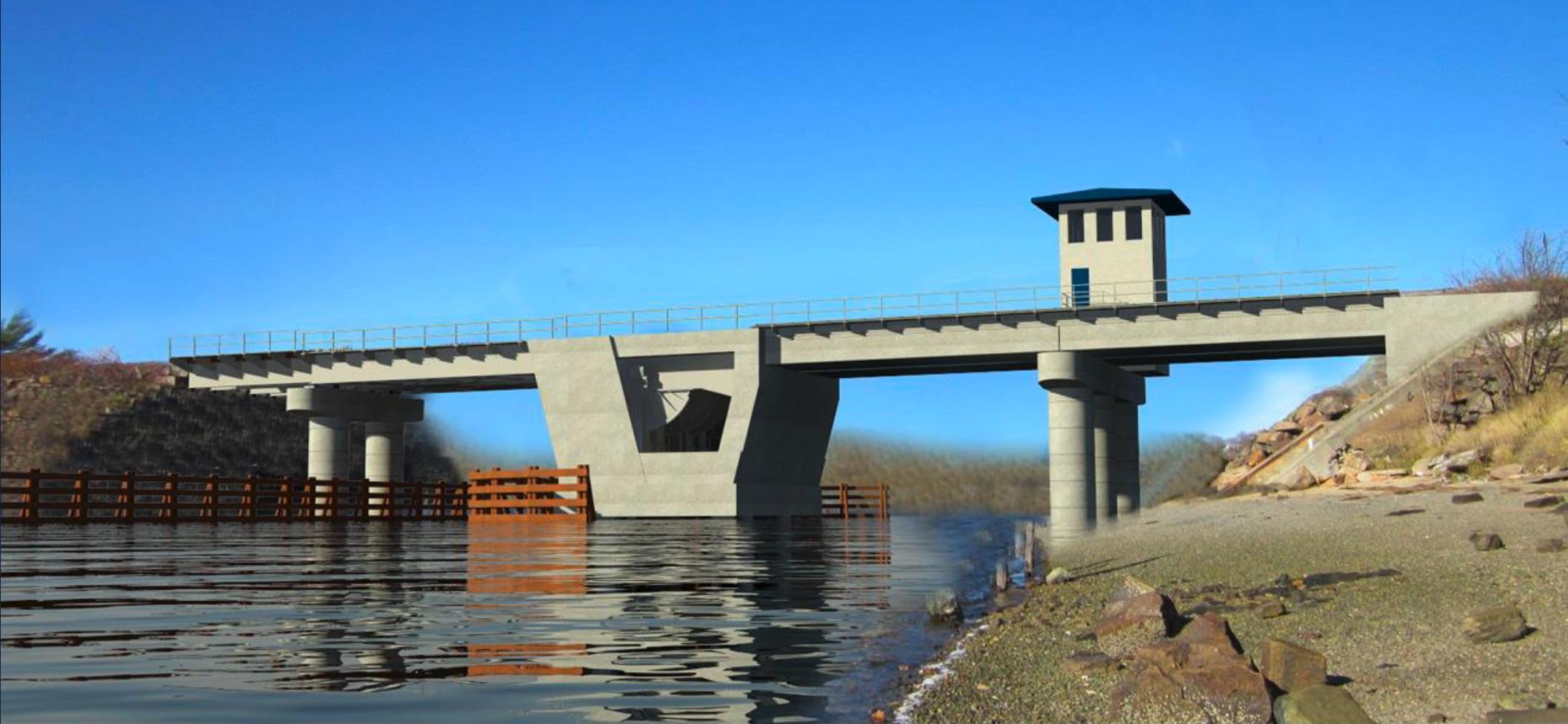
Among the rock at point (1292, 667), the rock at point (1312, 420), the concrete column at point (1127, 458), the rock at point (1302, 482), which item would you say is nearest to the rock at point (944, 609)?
the rock at point (1292, 667)

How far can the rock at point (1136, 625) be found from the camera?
12422mm

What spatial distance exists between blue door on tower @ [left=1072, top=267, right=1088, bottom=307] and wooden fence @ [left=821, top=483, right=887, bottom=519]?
51.3 feet

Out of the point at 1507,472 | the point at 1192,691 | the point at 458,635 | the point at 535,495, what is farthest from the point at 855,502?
the point at 1192,691

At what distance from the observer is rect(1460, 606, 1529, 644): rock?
12.1 metres

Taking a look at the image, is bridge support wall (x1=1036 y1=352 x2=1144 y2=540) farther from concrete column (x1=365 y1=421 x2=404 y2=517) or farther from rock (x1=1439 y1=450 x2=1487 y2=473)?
concrete column (x1=365 y1=421 x2=404 y2=517)

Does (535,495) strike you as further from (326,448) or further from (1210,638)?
(1210,638)

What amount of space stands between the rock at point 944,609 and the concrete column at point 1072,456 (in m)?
39.4

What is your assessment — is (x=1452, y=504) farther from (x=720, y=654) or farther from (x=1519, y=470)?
(x=720, y=654)

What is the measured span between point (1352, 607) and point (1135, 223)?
52.2m

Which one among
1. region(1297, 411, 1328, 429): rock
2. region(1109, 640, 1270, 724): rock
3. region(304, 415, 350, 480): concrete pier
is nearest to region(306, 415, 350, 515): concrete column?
region(304, 415, 350, 480): concrete pier

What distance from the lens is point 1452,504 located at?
2786 cm

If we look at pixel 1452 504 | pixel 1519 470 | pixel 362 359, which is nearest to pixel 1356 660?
pixel 1452 504

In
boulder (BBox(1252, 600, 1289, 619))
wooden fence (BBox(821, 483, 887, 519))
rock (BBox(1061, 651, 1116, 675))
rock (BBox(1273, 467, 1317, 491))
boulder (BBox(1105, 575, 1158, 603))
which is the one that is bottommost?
wooden fence (BBox(821, 483, 887, 519))

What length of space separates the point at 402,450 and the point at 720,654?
7214cm
